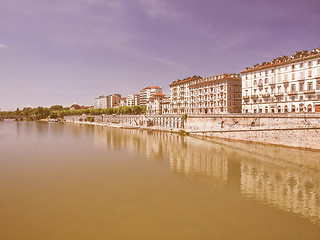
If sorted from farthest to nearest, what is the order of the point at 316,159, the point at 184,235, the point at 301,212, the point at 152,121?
the point at 152,121, the point at 316,159, the point at 301,212, the point at 184,235

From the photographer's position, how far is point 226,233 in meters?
14.2

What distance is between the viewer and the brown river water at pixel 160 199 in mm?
14531

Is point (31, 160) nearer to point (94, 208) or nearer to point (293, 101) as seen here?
point (94, 208)

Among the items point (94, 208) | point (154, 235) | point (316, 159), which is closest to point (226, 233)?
point (154, 235)

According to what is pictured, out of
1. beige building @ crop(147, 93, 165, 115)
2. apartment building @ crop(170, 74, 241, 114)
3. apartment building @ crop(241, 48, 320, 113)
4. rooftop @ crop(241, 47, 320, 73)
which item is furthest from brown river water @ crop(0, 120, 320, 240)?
beige building @ crop(147, 93, 165, 115)

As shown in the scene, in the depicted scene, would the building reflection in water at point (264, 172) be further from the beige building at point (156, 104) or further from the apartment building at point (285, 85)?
the beige building at point (156, 104)

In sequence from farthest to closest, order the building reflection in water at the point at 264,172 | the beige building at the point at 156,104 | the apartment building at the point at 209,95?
the beige building at the point at 156,104, the apartment building at the point at 209,95, the building reflection in water at the point at 264,172

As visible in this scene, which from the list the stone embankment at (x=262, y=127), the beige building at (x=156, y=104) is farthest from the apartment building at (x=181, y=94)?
the stone embankment at (x=262, y=127)

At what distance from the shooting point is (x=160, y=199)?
19.6m

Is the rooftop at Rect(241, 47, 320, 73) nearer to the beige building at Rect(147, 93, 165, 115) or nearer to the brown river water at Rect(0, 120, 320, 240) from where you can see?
the brown river water at Rect(0, 120, 320, 240)

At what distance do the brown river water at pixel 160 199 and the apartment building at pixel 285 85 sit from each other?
26.7m

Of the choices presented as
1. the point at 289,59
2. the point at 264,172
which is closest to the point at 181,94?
the point at 289,59

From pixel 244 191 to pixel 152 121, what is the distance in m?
87.6

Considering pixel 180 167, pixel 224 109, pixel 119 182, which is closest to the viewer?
pixel 119 182
